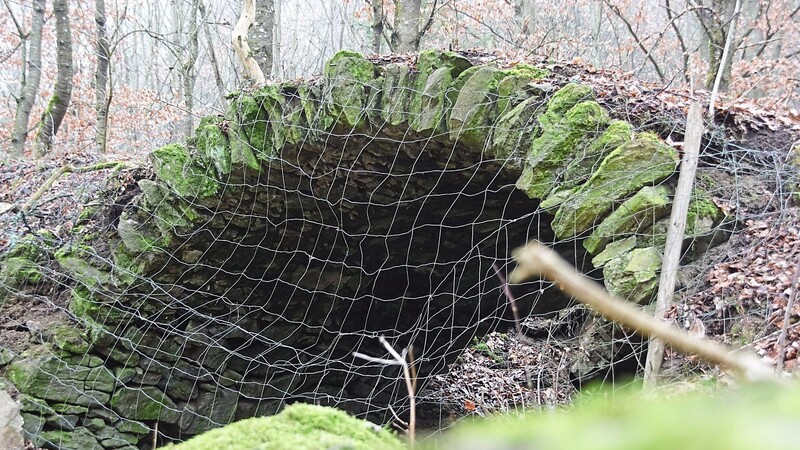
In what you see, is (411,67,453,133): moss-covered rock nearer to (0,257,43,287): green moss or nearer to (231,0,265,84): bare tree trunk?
(231,0,265,84): bare tree trunk

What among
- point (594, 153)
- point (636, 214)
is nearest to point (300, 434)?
point (636, 214)

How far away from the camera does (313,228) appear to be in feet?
14.1

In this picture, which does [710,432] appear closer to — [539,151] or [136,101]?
[539,151]

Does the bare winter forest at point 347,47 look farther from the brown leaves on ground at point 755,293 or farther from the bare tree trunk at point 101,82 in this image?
the brown leaves on ground at point 755,293

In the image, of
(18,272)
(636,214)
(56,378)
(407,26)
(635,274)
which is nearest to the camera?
(635,274)

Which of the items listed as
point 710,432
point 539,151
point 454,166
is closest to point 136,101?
point 454,166

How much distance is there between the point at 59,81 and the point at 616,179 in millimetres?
7198

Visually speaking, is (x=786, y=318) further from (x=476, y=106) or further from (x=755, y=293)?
(x=476, y=106)

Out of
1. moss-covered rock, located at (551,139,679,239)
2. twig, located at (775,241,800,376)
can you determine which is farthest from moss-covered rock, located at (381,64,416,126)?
twig, located at (775,241,800,376)

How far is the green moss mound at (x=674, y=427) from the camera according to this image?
9.4 inches

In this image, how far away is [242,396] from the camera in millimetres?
4809

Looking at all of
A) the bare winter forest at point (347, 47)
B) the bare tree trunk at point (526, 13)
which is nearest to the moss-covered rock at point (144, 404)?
the bare winter forest at point (347, 47)

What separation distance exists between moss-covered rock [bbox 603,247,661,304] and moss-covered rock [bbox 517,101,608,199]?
53cm

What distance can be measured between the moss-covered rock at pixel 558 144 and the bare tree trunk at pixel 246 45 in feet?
9.41
